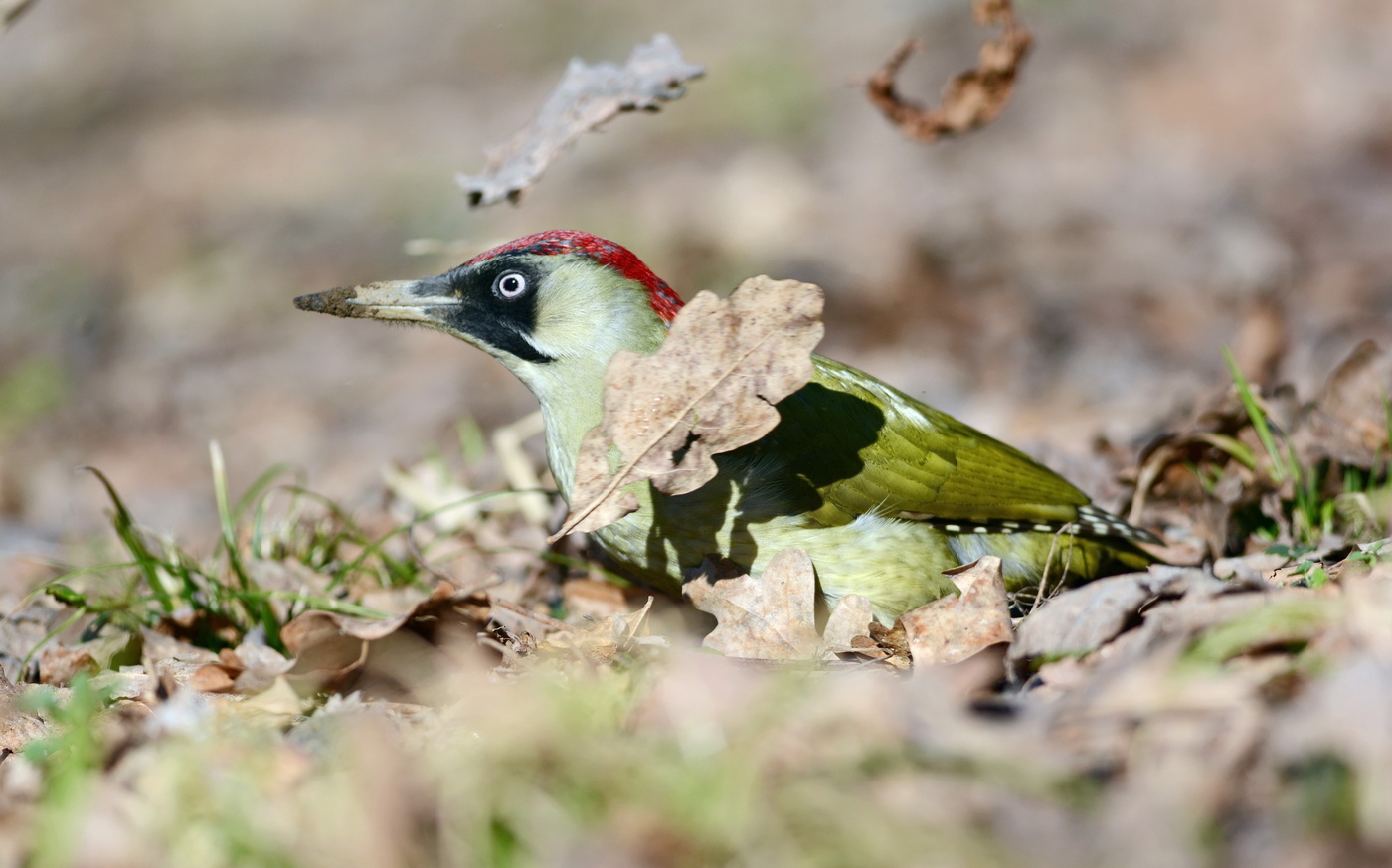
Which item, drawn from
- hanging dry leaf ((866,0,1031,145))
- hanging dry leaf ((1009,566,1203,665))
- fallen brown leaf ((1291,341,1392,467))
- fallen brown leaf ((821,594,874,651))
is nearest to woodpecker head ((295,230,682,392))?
fallen brown leaf ((821,594,874,651))

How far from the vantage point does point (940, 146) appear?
32.7 ft

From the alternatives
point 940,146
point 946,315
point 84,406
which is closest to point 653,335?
point 946,315

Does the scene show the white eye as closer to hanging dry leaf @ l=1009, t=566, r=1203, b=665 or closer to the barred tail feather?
the barred tail feather

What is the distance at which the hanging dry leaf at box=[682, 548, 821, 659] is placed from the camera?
3.00 meters

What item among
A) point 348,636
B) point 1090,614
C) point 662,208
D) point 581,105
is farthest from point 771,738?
point 662,208

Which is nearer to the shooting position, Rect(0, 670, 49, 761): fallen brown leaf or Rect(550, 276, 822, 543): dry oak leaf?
Rect(0, 670, 49, 761): fallen brown leaf

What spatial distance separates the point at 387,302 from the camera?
356 cm

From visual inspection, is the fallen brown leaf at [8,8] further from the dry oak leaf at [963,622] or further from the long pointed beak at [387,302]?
the dry oak leaf at [963,622]

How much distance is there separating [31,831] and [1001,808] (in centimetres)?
151

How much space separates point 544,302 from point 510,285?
105 mm

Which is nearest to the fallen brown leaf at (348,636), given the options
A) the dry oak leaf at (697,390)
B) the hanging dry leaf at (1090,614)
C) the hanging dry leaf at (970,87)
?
the dry oak leaf at (697,390)

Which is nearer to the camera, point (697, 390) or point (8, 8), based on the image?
point (697, 390)

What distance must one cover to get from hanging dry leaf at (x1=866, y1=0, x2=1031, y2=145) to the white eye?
59.6 inches

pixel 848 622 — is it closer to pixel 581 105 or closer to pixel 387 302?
pixel 387 302
